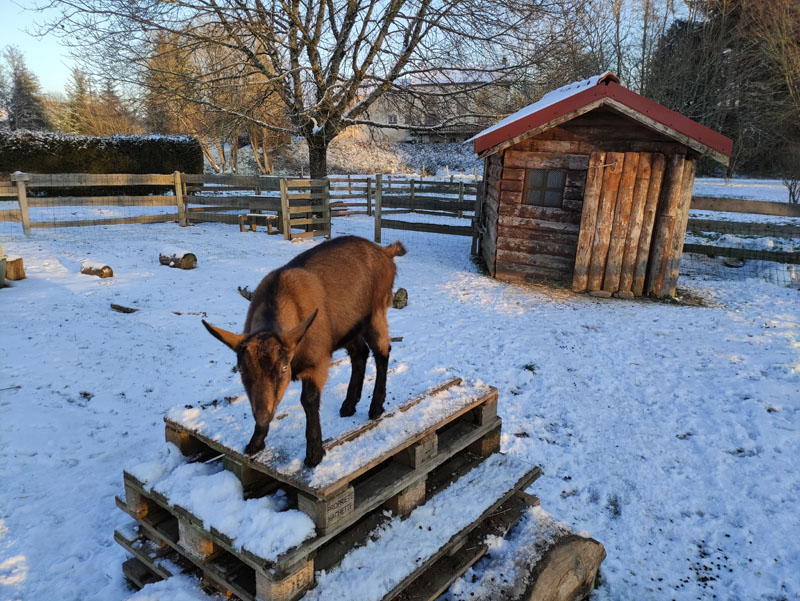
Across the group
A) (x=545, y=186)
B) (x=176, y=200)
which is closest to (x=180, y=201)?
(x=176, y=200)

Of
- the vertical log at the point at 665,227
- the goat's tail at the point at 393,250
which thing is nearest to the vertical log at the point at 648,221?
the vertical log at the point at 665,227

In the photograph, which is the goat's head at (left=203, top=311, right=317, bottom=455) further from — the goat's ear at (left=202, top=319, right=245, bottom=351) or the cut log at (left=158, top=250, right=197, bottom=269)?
the cut log at (left=158, top=250, right=197, bottom=269)

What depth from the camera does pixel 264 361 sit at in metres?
2.15

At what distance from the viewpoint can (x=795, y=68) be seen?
21.3 meters

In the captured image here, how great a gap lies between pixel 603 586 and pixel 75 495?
370 centimetres

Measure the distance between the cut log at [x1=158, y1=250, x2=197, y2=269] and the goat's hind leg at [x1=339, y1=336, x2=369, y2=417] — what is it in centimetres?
748

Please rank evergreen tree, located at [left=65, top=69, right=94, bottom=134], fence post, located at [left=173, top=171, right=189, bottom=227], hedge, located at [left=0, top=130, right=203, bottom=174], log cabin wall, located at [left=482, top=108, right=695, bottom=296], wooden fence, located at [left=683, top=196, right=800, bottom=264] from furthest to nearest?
evergreen tree, located at [left=65, top=69, right=94, bottom=134]
hedge, located at [left=0, top=130, right=203, bottom=174]
fence post, located at [left=173, top=171, right=189, bottom=227]
wooden fence, located at [left=683, top=196, right=800, bottom=264]
log cabin wall, located at [left=482, top=108, right=695, bottom=296]

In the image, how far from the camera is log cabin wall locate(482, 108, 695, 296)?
842 cm

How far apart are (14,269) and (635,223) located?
10.6 meters

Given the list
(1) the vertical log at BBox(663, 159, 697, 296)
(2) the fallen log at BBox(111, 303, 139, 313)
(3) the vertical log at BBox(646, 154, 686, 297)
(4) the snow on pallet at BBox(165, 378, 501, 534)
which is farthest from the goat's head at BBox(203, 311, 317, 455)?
(1) the vertical log at BBox(663, 159, 697, 296)

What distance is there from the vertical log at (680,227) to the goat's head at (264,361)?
847 centimetres

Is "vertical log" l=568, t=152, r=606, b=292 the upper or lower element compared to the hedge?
lower

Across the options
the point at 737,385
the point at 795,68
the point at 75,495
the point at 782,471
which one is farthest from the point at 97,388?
the point at 795,68

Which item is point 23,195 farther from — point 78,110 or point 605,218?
point 78,110
